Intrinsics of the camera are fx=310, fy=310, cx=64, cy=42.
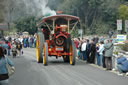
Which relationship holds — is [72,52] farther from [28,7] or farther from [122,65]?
[28,7]

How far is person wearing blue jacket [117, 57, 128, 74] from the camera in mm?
13594

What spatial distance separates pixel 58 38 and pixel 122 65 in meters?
4.79

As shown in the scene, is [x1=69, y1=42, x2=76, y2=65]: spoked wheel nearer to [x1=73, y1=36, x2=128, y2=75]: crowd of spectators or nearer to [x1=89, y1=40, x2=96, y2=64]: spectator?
[x1=73, y1=36, x2=128, y2=75]: crowd of spectators

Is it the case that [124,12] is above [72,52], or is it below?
above

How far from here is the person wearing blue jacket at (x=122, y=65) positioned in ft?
44.6

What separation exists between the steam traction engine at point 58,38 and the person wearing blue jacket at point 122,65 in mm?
3384

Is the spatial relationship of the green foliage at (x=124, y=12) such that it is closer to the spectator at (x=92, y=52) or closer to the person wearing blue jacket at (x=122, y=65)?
the spectator at (x=92, y=52)

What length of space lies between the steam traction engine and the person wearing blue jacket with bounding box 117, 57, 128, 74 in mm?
3384

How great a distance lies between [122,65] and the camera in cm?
1376

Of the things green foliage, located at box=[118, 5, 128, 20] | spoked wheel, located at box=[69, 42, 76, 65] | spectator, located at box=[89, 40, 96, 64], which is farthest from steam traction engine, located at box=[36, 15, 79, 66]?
green foliage, located at box=[118, 5, 128, 20]

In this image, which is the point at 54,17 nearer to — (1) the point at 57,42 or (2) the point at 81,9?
(1) the point at 57,42

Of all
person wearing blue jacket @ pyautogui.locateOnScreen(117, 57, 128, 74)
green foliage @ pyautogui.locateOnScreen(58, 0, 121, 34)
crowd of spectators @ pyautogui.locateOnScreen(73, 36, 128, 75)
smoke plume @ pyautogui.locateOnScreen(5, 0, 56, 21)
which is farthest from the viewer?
green foliage @ pyautogui.locateOnScreen(58, 0, 121, 34)

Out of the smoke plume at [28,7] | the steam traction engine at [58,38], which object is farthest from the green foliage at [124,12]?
the steam traction engine at [58,38]

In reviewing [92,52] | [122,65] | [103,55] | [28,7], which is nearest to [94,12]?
[28,7]
